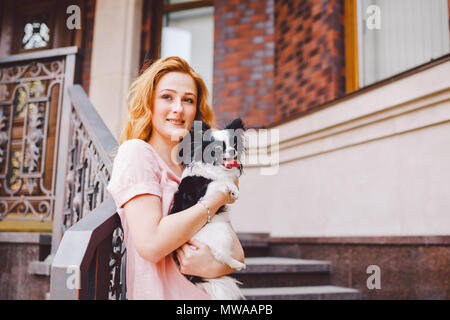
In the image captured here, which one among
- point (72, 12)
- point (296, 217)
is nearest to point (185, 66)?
point (296, 217)

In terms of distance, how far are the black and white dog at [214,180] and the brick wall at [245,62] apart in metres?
3.80

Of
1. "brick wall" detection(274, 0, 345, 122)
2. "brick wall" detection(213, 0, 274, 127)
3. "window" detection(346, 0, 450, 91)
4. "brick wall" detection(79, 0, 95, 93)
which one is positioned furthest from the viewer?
"brick wall" detection(79, 0, 95, 93)

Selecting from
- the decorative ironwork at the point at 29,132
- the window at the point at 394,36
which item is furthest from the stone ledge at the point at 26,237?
the window at the point at 394,36

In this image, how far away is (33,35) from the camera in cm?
652

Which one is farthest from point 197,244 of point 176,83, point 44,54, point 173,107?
point 44,54

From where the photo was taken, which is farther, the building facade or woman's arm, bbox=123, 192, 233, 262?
the building facade

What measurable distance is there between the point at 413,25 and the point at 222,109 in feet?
8.15

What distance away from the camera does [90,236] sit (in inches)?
59.2

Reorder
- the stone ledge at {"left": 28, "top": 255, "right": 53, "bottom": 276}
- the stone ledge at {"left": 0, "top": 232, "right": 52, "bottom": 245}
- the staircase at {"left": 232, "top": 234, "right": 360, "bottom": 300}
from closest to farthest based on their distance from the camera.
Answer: the stone ledge at {"left": 28, "top": 255, "right": 53, "bottom": 276} → the stone ledge at {"left": 0, "top": 232, "right": 52, "bottom": 245} → the staircase at {"left": 232, "top": 234, "right": 360, "bottom": 300}

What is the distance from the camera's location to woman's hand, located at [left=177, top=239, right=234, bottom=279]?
152 cm

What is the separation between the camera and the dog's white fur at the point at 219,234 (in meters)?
1.54

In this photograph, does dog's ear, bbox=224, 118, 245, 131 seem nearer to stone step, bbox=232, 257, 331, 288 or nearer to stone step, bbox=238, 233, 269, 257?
stone step, bbox=232, 257, 331, 288

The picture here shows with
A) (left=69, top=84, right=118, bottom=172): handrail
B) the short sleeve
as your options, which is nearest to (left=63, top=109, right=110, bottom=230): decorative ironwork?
(left=69, top=84, right=118, bottom=172): handrail
